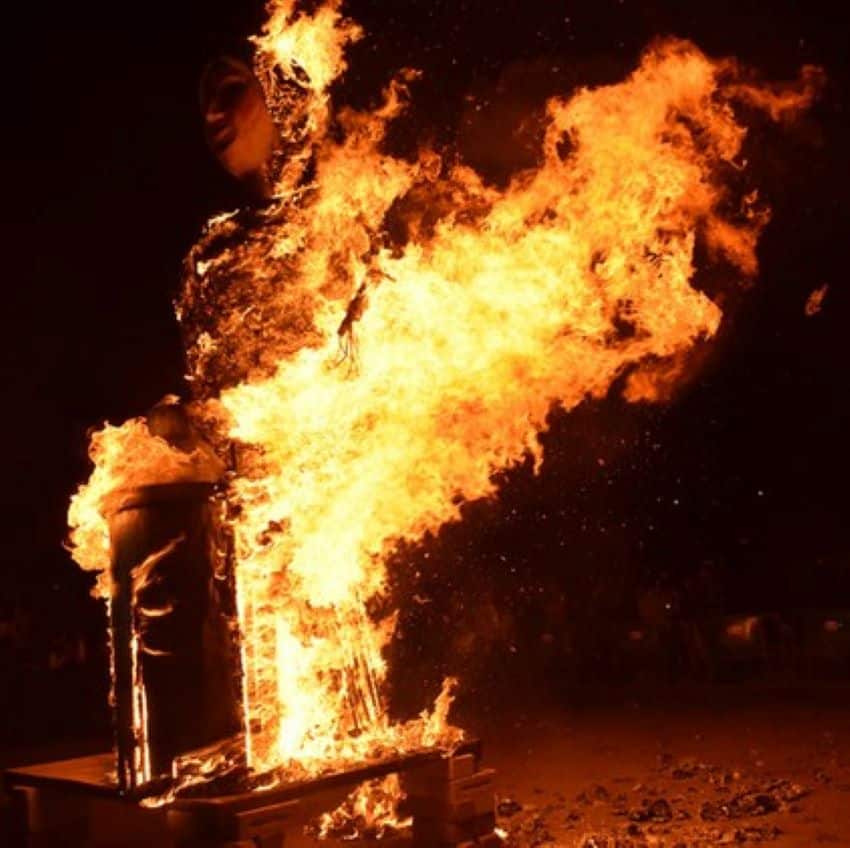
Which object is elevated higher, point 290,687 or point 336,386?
point 336,386

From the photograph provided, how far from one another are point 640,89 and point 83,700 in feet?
42.0

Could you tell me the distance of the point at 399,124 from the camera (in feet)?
26.7

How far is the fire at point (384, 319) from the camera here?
712 centimetres

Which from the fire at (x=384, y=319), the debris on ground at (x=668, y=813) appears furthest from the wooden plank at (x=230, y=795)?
the debris on ground at (x=668, y=813)

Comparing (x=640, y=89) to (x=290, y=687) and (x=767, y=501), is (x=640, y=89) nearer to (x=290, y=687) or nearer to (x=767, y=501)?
(x=290, y=687)

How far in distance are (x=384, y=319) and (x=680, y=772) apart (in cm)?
467

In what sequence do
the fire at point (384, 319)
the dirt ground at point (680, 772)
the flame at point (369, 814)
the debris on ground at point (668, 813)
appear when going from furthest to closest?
the flame at point (369, 814), the dirt ground at point (680, 772), the debris on ground at point (668, 813), the fire at point (384, 319)

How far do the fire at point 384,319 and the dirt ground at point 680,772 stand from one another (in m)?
1.60

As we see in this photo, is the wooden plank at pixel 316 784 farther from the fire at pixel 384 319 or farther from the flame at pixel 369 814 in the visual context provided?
the flame at pixel 369 814

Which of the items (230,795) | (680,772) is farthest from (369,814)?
(680,772)

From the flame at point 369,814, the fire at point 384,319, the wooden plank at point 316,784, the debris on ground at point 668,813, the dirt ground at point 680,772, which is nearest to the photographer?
the wooden plank at point 316,784

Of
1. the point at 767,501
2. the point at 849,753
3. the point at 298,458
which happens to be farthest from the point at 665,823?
the point at 767,501

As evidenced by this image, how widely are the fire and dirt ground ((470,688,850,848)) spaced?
160 centimetres

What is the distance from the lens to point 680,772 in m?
9.33
